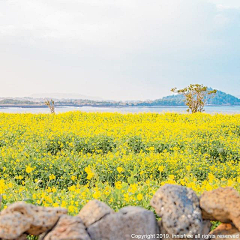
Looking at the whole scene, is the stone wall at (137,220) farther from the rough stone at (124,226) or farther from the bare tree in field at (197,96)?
the bare tree in field at (197,96)

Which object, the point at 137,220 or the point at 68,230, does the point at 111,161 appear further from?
the point at 68,230

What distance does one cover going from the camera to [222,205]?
3107mm

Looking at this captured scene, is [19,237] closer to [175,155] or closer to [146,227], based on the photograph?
[146,227]

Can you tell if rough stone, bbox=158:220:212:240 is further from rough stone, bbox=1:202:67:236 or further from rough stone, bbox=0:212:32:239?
rough stone, bbox=0:212:32:239

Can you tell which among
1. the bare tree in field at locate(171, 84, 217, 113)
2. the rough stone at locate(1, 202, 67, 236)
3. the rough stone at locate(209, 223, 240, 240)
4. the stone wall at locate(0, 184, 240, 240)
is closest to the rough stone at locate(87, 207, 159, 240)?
the stone wall at locate(0, 184, 240, 240)

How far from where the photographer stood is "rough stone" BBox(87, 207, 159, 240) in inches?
115

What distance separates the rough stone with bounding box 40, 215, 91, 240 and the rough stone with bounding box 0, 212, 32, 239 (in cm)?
23

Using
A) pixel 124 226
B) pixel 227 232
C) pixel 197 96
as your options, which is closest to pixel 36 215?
pixel 124 226

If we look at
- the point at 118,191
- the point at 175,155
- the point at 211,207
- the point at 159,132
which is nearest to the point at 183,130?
the point at 159,132

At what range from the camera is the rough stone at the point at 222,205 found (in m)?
3.08

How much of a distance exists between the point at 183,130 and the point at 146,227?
7.96m

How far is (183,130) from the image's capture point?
35.2 feet

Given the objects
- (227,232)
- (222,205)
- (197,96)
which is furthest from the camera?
(197,96)

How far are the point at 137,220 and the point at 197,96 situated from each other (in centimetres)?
2519
